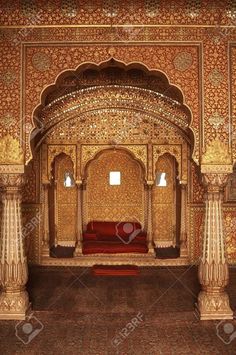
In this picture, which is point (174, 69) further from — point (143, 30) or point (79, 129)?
point (79, 129)

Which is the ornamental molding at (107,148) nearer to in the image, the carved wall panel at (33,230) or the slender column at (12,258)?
the carved wall panel at (33,230)

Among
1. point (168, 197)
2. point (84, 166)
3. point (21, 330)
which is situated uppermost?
point (84, 166)

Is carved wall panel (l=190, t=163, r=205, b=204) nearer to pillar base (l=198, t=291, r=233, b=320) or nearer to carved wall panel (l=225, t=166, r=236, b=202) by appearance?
carved wall panel (l=225, t=166, r=236, b=202)

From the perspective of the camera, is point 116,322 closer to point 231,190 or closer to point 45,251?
point 45,251

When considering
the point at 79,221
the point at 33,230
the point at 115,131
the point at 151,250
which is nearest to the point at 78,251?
the point at 79,221

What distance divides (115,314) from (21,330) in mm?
1655

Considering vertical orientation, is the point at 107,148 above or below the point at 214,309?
above

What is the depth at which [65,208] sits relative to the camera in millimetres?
Result: 12414

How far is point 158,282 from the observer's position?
395 inches

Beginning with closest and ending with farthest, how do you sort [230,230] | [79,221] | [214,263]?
[214,263]
[230,230]
[79,221]

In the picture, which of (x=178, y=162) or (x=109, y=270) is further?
(x=178, y=162)

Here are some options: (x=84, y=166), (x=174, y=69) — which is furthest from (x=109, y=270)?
(x=174, y=69)

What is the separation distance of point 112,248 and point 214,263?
4.34 m

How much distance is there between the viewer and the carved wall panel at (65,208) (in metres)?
12.4
